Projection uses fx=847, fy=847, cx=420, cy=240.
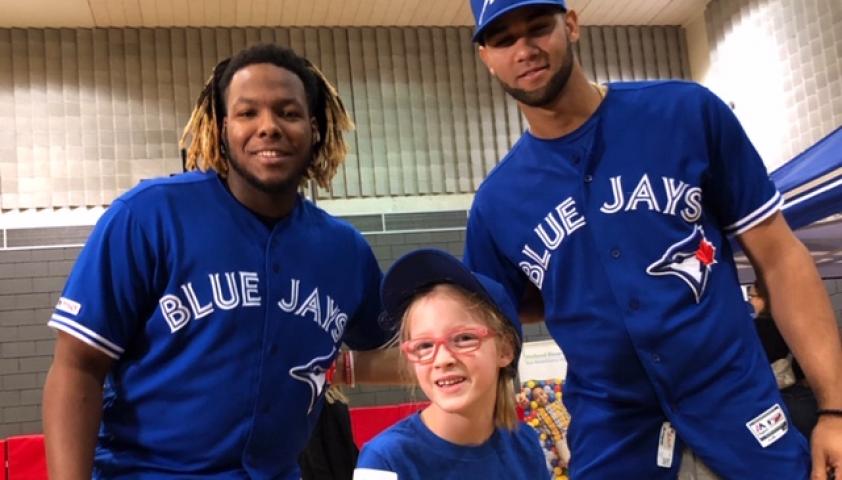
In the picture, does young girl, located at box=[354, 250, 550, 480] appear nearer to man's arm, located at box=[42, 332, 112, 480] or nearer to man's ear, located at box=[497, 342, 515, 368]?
man's ear, located at box=[497, 342, 515, 368]

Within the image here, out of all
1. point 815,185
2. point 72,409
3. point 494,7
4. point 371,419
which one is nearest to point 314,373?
point 72,409

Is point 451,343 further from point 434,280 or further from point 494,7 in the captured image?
point 494,7

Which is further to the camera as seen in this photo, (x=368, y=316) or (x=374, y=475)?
(x=368, y=316)

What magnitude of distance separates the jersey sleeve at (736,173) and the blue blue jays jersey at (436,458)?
64 centimetres

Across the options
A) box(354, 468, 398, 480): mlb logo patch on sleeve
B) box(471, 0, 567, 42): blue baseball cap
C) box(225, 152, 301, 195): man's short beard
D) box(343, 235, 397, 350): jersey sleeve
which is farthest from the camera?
box(343, 235, 397, 350): jersey sleeve

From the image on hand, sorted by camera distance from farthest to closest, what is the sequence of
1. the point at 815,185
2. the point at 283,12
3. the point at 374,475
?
the point at 283,12, the point at 815,185, the point at 374,475

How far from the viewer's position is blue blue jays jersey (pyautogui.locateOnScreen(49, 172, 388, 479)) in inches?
65.2

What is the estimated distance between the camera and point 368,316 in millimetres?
2125

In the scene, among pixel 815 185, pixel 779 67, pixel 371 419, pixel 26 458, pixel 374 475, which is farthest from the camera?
pixel 779 67

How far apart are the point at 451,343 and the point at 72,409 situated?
2.38 feet

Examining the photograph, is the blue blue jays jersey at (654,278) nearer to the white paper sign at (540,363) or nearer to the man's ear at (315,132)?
the man's ear at (315,132)

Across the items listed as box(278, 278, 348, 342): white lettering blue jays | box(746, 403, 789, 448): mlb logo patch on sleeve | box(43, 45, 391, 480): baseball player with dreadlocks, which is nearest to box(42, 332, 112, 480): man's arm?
box(43, 45, 391, 480): baseball player with dreadlocks

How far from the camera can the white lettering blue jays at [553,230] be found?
1.71 metres

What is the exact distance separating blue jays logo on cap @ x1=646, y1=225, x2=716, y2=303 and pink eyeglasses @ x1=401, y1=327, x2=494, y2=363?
0.36 metres
